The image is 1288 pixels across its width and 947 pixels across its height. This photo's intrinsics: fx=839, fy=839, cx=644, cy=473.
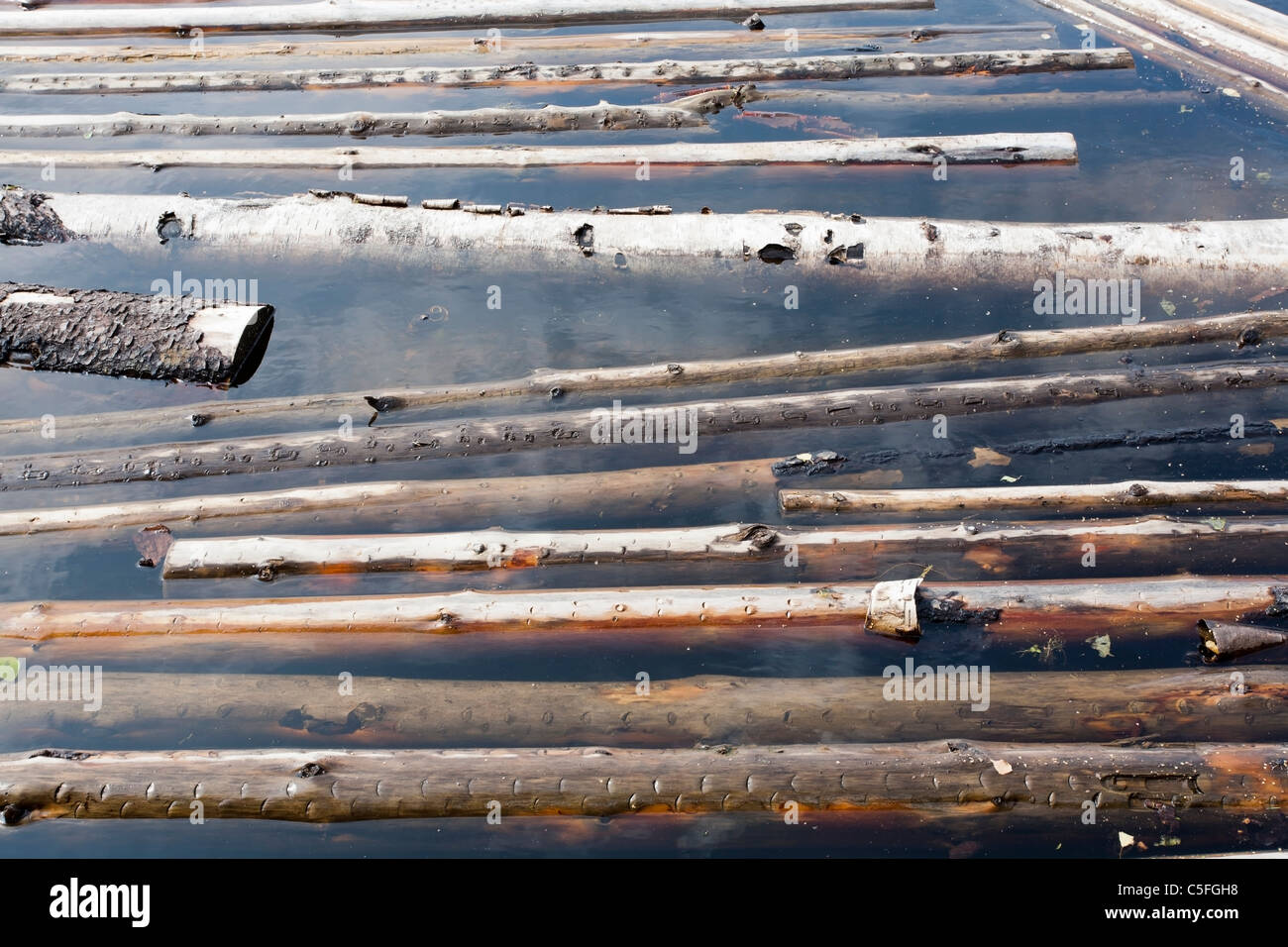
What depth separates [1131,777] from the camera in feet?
17.5

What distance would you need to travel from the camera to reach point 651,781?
5531 mm

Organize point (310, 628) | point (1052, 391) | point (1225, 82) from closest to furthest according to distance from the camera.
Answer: point (310, 628) < point (1052, 391) < point (1225, 82)

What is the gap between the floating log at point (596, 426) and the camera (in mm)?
7738

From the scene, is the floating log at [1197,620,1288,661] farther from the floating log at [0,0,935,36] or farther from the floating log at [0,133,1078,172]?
the floating log at [0,0,935,36]

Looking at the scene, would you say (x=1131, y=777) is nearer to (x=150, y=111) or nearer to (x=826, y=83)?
(x=826, y=83)

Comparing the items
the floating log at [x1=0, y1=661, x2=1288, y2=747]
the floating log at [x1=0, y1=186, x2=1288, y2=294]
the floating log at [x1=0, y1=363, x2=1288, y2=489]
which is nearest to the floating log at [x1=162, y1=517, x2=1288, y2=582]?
the floating log at [x1=0, y1=661, x2=1288, y2=747]

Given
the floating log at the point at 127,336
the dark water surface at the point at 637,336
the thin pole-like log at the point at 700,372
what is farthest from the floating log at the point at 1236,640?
the floating log at the point at 127,336

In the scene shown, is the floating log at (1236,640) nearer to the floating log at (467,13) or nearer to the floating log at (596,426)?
the floating log at (596,426)

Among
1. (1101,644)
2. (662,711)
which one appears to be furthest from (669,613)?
(1101,644)

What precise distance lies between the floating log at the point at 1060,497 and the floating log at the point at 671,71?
801 centimetres

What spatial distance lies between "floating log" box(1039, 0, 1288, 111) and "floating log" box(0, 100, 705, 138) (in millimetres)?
7192

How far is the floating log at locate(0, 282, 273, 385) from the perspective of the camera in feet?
28.0
